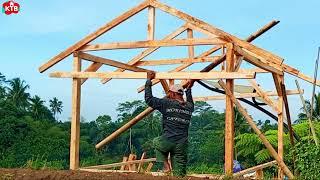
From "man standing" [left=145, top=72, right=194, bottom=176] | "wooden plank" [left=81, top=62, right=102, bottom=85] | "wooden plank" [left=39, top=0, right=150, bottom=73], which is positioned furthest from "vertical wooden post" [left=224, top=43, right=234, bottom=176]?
"wooden plank" [left=81, top=62, right=102, bottom=85]

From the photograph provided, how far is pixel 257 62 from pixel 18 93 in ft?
194

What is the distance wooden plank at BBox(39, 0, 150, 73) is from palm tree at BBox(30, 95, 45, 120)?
55230 mm

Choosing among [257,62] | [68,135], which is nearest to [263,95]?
[257,62]

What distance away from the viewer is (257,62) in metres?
11.2

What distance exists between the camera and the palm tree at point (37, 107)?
67.4 m

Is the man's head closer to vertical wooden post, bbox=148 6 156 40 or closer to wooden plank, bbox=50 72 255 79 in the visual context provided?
wooden plank, bbox=50 72 255 79

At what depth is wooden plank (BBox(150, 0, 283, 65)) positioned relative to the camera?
10.8 meters

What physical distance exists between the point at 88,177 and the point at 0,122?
47.3 meters

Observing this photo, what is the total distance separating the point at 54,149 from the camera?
58031 mm

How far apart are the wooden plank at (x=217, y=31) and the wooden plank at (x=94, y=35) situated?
0.93 ft

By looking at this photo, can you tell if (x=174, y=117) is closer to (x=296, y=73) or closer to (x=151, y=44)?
(x=151, y=44)

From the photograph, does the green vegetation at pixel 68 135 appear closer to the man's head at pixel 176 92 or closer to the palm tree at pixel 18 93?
the palm tree at pixel 18 93

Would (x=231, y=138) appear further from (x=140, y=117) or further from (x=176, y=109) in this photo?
(x=140, y=117)

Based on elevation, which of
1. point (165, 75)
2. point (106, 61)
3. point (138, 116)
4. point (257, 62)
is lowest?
point (138, 116)
